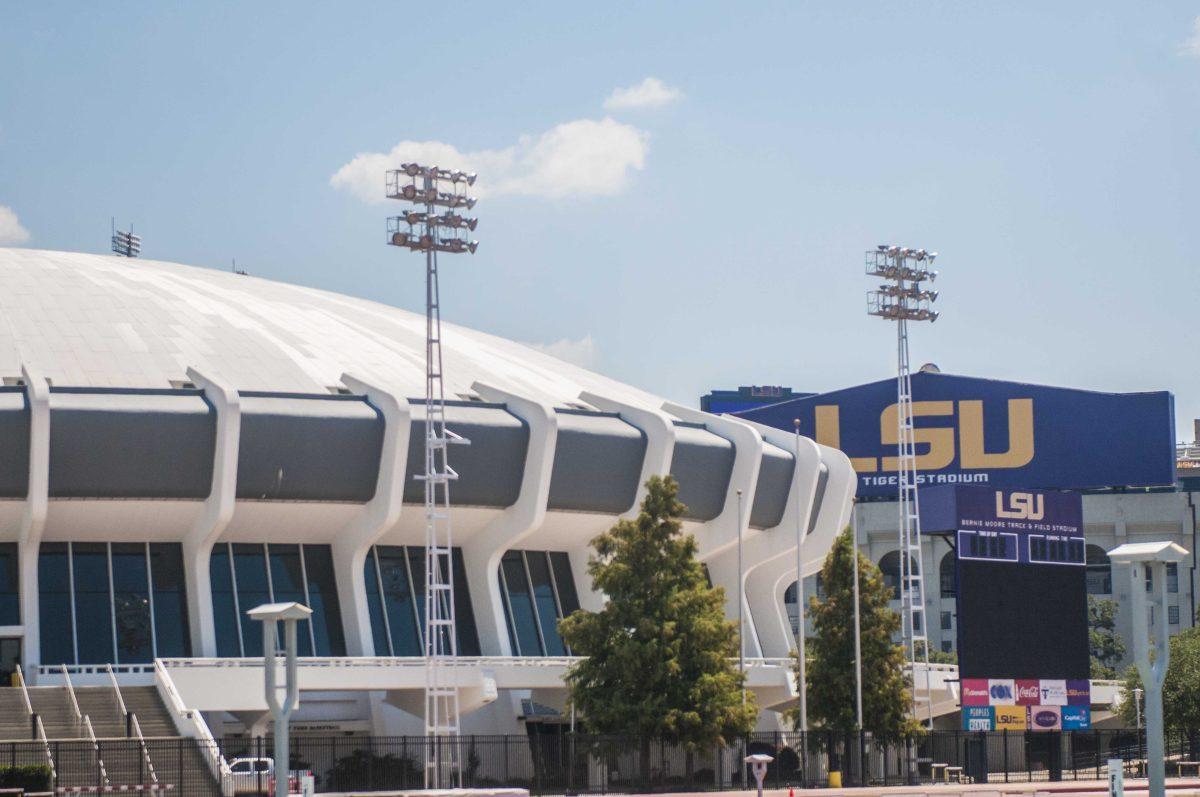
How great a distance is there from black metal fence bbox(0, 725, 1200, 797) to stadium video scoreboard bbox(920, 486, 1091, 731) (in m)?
1.34

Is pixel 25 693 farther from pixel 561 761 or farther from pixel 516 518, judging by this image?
pixel 516 518

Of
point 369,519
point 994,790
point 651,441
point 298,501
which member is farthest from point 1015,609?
point 298,501

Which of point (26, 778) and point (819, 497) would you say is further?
point (819, 497)

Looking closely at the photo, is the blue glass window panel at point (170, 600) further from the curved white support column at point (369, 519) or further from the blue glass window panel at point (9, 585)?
the blue glass window panel at point (9, 585)

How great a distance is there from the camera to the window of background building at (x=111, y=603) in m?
58.7

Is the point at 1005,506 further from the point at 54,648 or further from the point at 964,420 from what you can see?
the point at 964,420

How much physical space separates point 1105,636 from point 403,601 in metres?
71.1

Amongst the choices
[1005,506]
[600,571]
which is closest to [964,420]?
[1005,506]

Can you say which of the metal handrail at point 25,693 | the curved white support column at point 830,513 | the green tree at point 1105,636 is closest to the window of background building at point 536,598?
the curved white support column at point 830,513

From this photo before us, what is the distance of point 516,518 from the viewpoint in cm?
6300

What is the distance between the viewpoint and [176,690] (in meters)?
53.2

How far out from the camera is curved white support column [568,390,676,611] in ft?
212

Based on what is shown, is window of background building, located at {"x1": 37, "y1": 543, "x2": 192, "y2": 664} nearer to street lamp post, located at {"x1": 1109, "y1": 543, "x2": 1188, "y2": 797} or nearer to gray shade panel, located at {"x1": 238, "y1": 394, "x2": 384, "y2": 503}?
gray shade panel, located at {"x1": 238, "y1": 394, "x2": 384, "y2": 503}

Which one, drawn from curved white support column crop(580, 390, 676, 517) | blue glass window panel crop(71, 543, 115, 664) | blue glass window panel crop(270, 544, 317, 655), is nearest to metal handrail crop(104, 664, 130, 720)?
blue glass window panel crop(71, 543, 115, 664)
